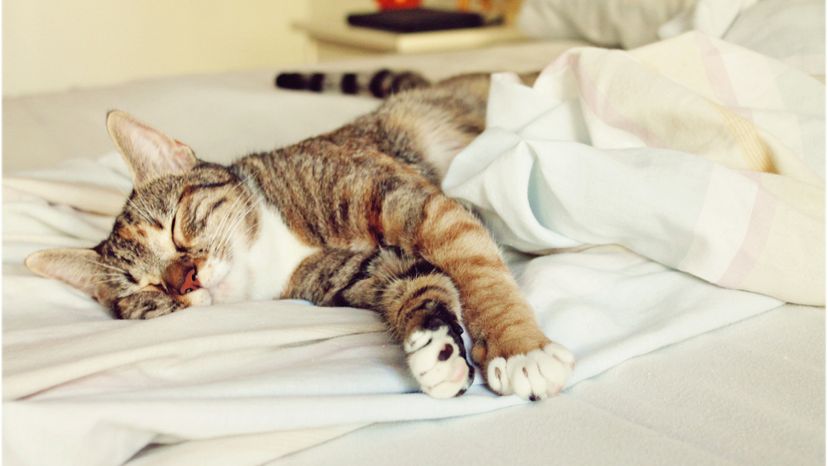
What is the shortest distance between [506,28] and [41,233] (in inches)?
83.7

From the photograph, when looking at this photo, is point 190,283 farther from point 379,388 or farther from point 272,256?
point 379,388

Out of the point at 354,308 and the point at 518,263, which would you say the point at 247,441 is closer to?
the point at 354,308

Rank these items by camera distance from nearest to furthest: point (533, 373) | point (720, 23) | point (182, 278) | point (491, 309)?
1. point (533, 373)
2. point (491, 309)
3. point (182, 278)
4. point (720, 23)

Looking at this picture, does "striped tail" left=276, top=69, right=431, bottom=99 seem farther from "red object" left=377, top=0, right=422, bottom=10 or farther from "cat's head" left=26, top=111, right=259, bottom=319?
"red object" left=377, top=0, right=422, bottom=10

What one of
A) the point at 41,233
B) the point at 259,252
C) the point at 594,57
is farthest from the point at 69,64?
the point at 594,57

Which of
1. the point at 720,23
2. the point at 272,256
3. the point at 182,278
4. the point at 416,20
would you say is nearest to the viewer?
the point at 182,278

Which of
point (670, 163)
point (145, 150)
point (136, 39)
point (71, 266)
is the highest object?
point (670, 163)

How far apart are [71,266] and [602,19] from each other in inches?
56.0

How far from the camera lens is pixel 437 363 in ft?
2.43

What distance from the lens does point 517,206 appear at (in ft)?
3.23

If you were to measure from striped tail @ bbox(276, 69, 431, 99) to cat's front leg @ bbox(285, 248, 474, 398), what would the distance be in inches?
28.5

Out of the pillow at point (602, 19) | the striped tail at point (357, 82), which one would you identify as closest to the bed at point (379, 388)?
the striped tail at point (357, 82)

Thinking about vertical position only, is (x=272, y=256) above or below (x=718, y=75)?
below

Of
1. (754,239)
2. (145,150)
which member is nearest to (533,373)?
(754,239)
